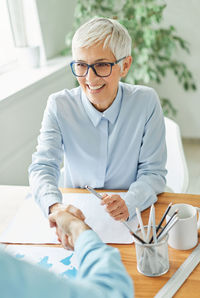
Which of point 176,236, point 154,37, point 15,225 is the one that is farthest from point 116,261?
point 154,37

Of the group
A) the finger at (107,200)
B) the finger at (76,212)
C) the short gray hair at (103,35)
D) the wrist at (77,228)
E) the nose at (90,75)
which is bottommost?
the finger at (107,200)

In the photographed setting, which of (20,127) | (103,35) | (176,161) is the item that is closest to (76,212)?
(103,35)

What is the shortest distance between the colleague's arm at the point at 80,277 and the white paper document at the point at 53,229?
12.5 inches

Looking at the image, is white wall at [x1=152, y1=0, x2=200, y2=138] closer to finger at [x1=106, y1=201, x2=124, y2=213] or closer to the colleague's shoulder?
the colleague's shoulder

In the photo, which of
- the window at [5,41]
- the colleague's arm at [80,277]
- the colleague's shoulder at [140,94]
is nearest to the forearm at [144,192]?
the colleague's shoulder at [140,94]

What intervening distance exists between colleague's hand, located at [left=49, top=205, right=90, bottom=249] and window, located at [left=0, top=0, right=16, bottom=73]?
213 cm

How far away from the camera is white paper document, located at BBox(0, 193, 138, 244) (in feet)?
4.27

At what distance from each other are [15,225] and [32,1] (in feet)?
6.95

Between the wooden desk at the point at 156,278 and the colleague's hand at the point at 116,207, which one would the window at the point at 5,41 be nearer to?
the colleague's hand at the point at 116,207

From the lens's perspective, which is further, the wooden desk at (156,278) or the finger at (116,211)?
the finger at (116,211)

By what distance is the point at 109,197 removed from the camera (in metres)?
1.31

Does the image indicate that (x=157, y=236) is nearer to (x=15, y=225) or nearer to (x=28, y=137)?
(x=15, y=225)

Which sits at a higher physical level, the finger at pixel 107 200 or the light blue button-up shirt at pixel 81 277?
the light blue button-up shirt at pixel 81 277

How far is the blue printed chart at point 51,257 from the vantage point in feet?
3.83
